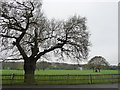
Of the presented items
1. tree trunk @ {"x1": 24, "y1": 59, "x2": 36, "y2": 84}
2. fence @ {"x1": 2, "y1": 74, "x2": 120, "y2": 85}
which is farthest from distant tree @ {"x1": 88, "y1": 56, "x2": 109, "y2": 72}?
tree trunk @ {"x1": 24, "y1": 59, "x2": 36, "y2": 84}

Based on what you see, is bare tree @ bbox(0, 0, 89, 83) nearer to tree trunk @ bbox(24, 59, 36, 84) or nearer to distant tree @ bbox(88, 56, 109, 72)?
tree trunk @ bbox(24, 59, 36, 84)

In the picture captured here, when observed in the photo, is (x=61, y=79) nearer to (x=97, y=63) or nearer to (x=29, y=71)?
(x=29, y=71)

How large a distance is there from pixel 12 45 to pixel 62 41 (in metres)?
5.57

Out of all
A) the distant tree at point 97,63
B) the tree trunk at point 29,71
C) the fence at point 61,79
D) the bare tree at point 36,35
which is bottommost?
the distant tree at point 97,63

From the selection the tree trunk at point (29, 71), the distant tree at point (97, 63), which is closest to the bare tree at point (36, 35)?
the tree trunk at point (29, 71)

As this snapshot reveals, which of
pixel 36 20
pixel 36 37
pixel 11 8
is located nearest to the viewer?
pixel 11 8

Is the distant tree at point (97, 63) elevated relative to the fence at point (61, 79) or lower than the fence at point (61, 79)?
lower

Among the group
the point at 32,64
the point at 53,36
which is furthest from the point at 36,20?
the point at 32,64

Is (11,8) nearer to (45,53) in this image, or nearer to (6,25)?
(6,25)

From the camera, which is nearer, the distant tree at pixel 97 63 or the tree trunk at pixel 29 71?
the tree trunk at pixel 29 71

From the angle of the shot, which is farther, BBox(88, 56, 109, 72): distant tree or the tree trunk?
BBox(88, 56, 109, 72): distant tree

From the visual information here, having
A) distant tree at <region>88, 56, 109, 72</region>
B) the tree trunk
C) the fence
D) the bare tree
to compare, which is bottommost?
distant tree at <region>88, 56, 109, 72</region>

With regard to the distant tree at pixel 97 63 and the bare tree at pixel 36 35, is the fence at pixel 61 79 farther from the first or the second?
the distant tree at pixel 97 63

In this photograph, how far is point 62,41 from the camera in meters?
14.5
